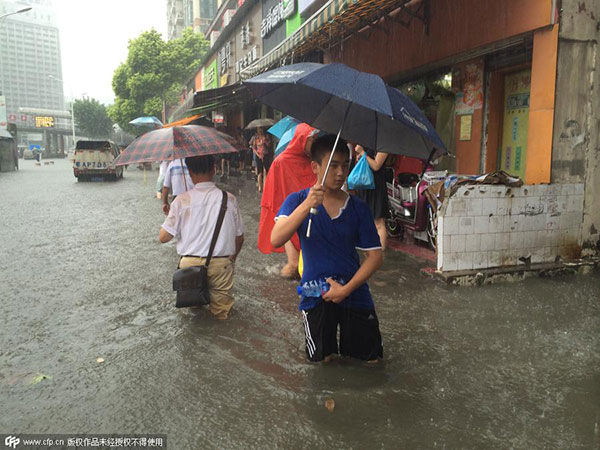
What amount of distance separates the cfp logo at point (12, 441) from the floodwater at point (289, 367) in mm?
87

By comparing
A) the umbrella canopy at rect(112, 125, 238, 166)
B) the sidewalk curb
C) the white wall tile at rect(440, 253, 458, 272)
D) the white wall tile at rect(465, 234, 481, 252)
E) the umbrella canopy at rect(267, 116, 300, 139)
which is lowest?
the sidewalk curb

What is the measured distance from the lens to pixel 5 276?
588cm

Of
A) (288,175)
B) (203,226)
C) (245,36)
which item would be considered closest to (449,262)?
(288,175)

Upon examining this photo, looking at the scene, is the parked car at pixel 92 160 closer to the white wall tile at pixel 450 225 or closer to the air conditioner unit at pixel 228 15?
the air conditioner unit at pixel 228 15

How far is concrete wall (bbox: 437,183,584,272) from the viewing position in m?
5.36

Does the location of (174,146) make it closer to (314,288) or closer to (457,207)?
(314,288)

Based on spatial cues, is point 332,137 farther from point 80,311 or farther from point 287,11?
point 287,11

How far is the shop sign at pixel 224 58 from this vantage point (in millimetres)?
27906

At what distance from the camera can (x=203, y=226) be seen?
412 centimetres

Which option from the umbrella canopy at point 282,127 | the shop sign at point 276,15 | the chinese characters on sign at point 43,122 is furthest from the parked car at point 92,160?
the chinese characters on sign at point 43,122

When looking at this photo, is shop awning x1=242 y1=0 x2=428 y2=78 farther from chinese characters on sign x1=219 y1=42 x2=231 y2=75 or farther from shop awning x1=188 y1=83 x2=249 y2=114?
chinese characters on sign x1=219 y1=42 x2=231 y2=75

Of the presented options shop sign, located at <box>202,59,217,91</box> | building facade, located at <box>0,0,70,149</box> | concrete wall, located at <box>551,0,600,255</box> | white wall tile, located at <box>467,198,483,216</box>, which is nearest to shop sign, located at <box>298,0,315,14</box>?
concrete wall, located at <box>551,0,600,255</box>

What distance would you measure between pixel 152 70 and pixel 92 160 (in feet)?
67.9

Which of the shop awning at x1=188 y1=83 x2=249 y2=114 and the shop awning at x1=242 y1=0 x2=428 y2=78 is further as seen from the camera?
the shop awning at x1=188 y1=83 x2=249 y2=114
